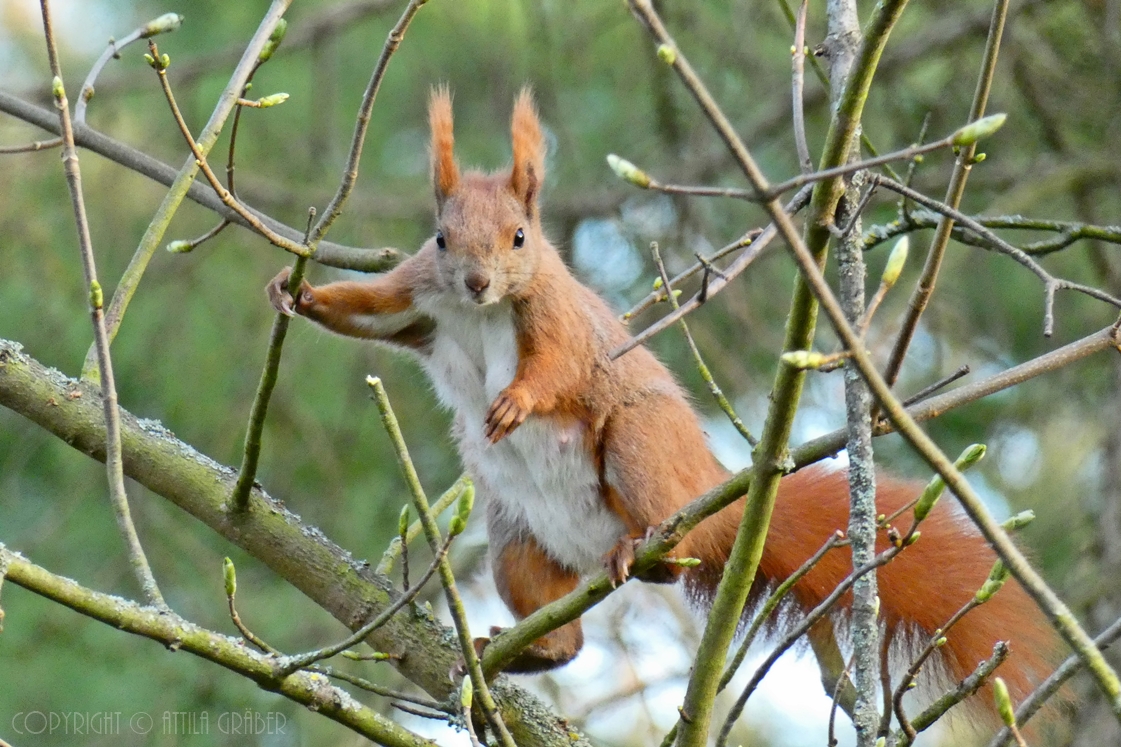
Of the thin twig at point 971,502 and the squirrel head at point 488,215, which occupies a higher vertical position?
the squirrel head at point 488,215

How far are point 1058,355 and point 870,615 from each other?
0.34 meters

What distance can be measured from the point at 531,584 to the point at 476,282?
648mm

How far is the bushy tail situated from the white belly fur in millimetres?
236

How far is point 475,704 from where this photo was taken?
194 cm

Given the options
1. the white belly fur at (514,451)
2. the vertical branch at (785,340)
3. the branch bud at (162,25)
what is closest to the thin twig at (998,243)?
the vertical branch at (785,340)

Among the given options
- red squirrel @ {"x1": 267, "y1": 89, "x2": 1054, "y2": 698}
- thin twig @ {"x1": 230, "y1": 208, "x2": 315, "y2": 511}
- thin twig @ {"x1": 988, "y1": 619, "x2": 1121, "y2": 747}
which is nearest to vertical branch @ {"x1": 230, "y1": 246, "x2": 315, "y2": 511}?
thin twig @ {"x1": 230, "y1": 208, "x2": 315, "y2": 511}

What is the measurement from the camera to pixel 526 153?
103 inches

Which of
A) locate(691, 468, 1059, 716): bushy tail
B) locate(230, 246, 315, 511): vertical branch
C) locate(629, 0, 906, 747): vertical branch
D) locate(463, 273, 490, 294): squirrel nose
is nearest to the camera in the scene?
locate(629, 0, 906, 747): vertical branch

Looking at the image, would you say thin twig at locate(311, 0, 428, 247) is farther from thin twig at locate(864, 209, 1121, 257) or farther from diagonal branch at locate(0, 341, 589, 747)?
thin twig at locate(864, 209, 1121, 257)

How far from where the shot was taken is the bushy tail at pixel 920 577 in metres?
2.12

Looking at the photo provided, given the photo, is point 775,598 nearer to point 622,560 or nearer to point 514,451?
point 622,560

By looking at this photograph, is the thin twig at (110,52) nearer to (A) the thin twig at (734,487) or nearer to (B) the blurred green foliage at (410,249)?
(A) the thin twig at (734,487)

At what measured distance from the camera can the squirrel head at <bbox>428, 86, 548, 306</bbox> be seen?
2434 mm

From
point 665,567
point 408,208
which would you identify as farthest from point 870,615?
point 408,208
